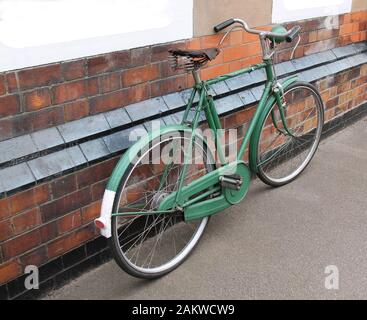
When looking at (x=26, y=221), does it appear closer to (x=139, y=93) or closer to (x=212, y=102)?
(x=139, y=93)

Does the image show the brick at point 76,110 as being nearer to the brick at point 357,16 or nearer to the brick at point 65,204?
the brick at point 65,204

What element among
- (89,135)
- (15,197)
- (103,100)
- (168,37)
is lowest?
(15,197)

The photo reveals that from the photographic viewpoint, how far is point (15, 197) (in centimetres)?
220

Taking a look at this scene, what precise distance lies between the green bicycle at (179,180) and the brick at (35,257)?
14.6 inches

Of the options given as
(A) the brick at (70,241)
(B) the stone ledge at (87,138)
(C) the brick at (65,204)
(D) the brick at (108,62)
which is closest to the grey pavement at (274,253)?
(A) the brick at (70,241)

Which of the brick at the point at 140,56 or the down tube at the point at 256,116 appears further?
the down tube at the point at 256,116

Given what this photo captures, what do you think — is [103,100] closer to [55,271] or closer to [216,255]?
[55,271]

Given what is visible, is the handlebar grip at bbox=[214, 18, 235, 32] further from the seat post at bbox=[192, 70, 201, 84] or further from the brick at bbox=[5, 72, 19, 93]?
the brick at bbox=[5, 72, 19, 93]

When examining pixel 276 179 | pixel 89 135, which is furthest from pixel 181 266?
pixel 276 179

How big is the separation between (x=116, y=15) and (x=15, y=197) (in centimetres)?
107

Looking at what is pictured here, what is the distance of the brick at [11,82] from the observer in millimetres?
2104

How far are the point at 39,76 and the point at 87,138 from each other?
1.34ft

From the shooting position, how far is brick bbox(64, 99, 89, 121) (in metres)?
2.38

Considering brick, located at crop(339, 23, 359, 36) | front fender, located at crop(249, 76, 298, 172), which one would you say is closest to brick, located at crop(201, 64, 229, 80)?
front fender, located at crop(249, 76, 298, 172)
